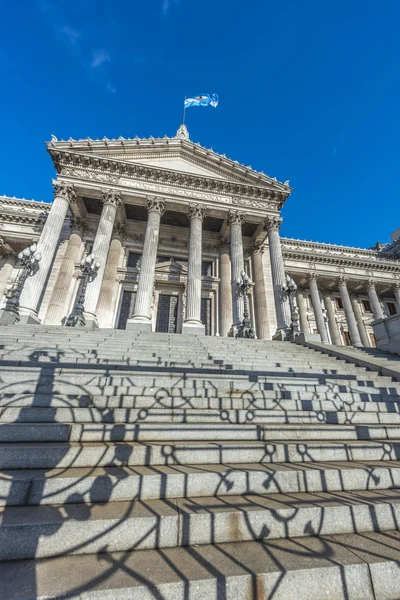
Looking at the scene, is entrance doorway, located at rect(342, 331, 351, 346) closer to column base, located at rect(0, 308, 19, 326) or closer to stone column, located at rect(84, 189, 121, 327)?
stone column, located at rect(84, 189, 121, 327)

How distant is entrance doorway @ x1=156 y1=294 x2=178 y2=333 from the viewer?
60.0 ft

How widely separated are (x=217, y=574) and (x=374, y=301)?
3040 centimetres

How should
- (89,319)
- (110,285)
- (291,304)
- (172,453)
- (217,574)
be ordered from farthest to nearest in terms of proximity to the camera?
(110,285), (291,304), (89,319), (172,453), (217,574)

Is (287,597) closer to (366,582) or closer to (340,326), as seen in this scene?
(366,582)

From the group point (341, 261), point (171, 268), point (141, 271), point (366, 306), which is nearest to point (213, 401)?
point (141, 271)

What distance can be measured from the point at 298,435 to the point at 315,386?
210cm

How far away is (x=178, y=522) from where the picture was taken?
199 centimetres

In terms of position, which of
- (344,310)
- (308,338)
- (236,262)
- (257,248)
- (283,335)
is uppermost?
(257,248)

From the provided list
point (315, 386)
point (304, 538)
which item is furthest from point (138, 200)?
point (304, 538)

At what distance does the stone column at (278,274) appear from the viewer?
15.1m

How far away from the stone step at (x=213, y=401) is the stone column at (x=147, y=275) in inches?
364

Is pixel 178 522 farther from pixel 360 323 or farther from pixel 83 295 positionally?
pixel 360 323

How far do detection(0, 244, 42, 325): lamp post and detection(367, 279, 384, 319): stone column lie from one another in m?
29.2

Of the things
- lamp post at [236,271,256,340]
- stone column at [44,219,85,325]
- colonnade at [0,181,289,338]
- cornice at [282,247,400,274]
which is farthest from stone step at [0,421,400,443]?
cornice at [282,247,400,274]
